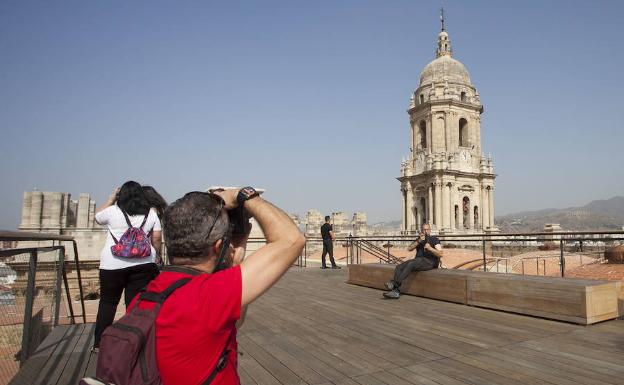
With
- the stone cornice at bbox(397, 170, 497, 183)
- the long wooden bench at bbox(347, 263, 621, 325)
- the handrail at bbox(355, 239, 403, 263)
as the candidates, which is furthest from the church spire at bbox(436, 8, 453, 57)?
the long wooden bench at bbox(347, 263, 621, 325)

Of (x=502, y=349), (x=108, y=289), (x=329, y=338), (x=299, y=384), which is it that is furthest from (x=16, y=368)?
(x=502, y=349)

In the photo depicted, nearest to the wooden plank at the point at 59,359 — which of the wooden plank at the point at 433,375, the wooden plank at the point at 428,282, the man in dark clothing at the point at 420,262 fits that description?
the wooden plank at the point at 433,375

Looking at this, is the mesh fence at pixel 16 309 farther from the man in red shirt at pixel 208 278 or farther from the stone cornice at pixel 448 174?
the stone cornice at pixel 448 174

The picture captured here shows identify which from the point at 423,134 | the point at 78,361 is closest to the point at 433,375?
the point at 78,361

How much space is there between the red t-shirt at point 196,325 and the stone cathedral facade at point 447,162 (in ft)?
133

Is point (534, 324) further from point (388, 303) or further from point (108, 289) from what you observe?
point (108, 289)

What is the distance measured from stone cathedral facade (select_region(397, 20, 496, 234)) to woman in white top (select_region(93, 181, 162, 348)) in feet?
127

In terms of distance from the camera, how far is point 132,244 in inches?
142

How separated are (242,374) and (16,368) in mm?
2335

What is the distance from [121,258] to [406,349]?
9.68ft

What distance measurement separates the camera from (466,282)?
21.6 ft

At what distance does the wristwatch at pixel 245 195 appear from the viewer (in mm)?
1710

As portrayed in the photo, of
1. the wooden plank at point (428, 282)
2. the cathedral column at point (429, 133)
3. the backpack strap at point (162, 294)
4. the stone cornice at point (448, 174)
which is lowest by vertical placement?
the wooden plank at point (428, 282)

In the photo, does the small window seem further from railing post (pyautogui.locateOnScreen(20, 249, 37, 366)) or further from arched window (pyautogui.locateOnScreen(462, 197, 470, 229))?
railing post (pyautogui.locateOnScreen(20, 249, 37, 366))
